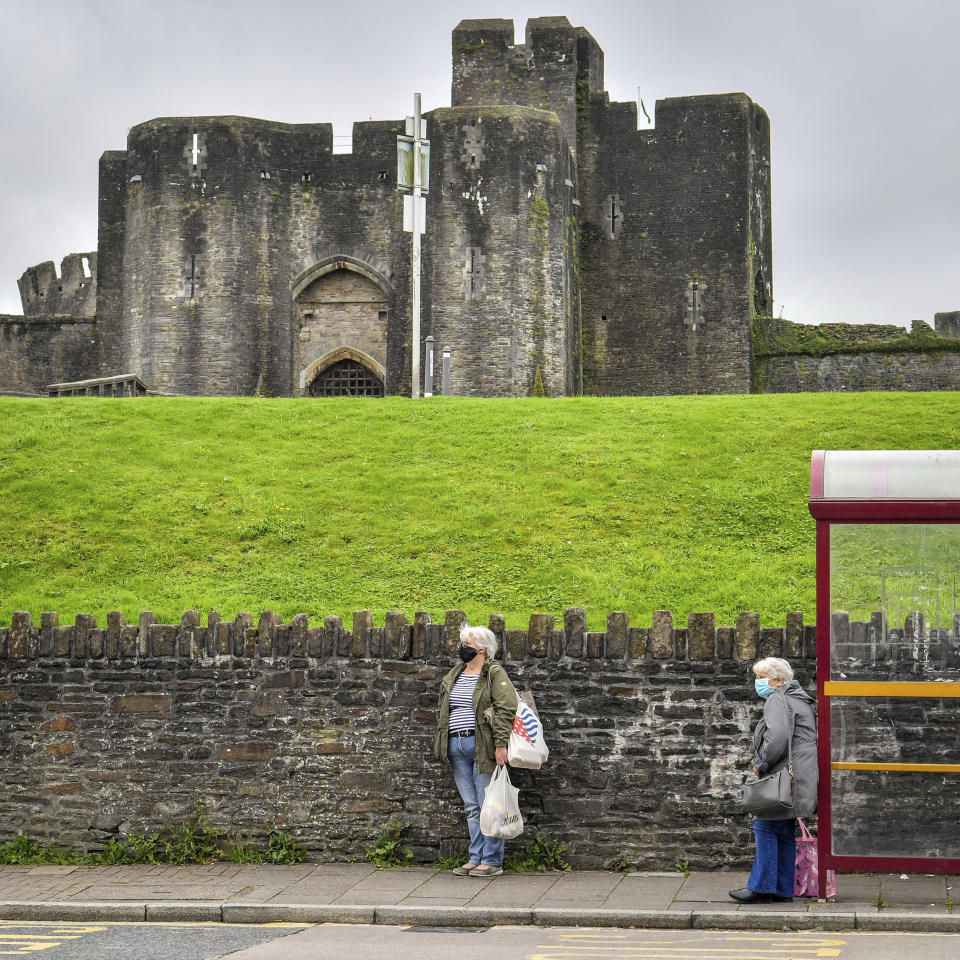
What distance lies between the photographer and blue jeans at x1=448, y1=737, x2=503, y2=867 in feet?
37.3

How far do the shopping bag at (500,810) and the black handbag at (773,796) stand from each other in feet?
6.20

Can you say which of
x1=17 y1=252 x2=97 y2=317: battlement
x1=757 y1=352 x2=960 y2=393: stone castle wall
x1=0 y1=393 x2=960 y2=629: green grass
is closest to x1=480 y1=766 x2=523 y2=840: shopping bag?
x1=0 y1=393 x2=960 y2=629: green grass

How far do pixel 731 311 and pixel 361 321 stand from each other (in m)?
9.96

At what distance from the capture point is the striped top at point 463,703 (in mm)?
11406

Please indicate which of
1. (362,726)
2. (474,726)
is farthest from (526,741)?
(362,726)

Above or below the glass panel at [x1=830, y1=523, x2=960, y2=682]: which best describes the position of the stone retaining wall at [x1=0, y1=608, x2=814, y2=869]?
below

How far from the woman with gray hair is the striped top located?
2.24 metres

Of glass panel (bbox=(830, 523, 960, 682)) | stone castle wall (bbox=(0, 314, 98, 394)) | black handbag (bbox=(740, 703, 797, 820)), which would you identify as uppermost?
stone castle wall (bbox=(0, 314, 98, 394))

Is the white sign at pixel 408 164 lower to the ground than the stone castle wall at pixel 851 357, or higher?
higher

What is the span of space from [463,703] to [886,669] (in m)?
3.14

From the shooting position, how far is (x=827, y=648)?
10.3 m

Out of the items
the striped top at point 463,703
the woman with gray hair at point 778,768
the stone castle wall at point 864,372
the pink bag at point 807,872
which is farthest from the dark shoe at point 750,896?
the stone castle wall at point 864,372

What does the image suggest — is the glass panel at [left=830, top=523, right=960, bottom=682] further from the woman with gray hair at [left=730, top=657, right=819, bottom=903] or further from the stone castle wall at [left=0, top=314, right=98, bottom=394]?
the stone castle wall at [left=0, top=314, right=98, bottom=394]

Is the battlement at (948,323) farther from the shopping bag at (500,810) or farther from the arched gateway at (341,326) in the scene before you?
the shopping bag at (500,810)
